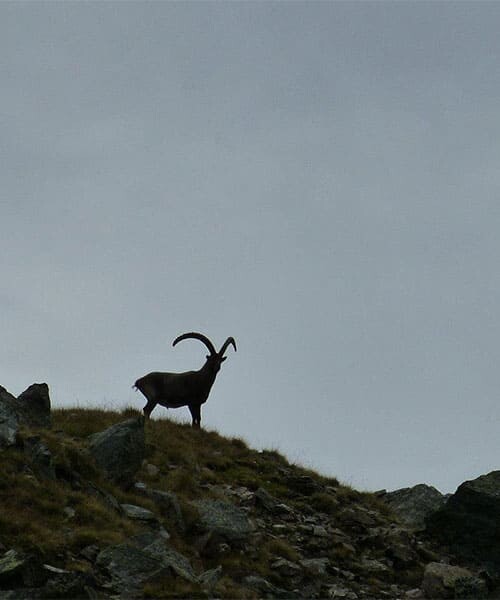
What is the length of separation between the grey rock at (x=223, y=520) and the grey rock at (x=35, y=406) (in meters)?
4.14

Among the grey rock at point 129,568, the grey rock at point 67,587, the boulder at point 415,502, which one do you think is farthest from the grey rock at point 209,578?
the boulder at point 415,502

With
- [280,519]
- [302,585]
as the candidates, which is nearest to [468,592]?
[302,585]

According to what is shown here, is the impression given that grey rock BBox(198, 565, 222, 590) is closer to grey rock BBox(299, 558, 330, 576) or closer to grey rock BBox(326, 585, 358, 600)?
grey rock BBox(326, 585, 358, 600)

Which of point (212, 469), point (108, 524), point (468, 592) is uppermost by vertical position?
point (212, 469)

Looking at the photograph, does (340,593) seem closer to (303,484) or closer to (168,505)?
(168,505)

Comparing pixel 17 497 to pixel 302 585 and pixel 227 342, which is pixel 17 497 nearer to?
pixel 302 585

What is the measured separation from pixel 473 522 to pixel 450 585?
3.47 metres

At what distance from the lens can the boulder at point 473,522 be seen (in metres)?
19.7

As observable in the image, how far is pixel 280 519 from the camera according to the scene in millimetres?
20016

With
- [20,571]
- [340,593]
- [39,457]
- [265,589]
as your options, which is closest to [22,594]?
[20,571]

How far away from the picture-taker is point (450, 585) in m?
17.1

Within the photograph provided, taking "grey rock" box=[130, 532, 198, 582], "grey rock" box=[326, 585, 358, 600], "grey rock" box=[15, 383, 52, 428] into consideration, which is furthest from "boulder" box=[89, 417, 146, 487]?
"grey rock" box=[326, 585, 358, 600]

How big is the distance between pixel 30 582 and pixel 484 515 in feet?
38.5

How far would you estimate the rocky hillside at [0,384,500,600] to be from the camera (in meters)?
13.8
